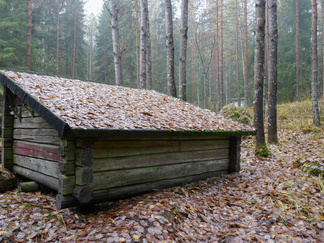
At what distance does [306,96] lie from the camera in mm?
17312

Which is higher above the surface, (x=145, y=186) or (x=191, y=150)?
(x=191, y=150)

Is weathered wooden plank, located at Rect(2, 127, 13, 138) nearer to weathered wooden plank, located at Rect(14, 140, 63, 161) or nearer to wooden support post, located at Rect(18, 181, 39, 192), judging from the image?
weathered wooden plank, located at Rect(14, 140, 63, 161)

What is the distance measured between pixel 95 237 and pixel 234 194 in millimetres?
3691

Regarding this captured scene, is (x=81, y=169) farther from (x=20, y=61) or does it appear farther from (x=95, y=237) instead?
(x=20, y=61)

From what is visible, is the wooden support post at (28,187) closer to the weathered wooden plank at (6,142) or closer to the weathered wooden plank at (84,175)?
the weathered wooden plank at (6,142)

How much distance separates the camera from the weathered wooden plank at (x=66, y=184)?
13.0 feet

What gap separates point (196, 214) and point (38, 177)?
3699 mm

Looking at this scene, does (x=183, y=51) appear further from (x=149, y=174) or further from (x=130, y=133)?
(x=130, y=133)

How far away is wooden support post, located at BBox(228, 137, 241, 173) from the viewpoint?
23.5 feet

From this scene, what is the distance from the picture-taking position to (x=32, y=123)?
5395mm

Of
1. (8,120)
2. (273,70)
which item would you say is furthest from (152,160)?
(273,70)

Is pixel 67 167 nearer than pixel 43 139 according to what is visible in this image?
Yes

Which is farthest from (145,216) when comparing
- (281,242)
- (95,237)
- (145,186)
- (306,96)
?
(306,96)

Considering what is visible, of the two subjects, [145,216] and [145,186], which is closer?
[145,216]
